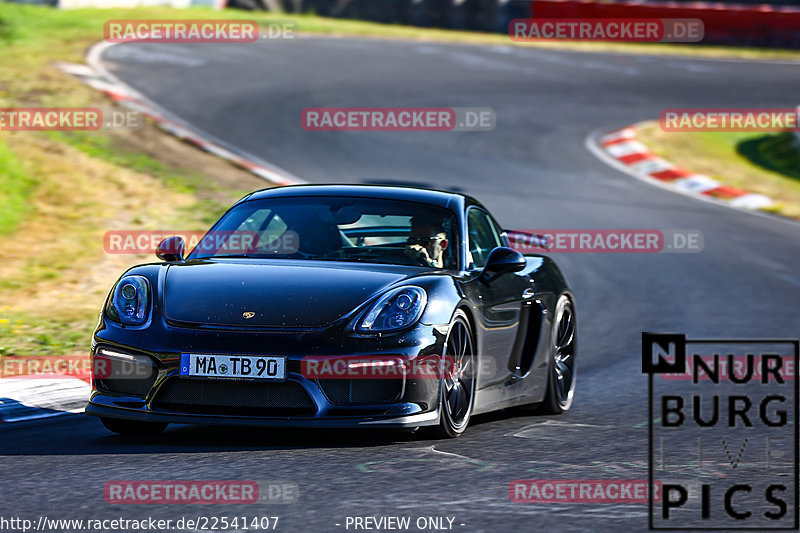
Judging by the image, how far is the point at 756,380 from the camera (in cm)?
862

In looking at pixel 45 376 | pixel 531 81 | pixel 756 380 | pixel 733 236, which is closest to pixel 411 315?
pixel 45 376

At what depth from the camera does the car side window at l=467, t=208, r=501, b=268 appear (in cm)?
717

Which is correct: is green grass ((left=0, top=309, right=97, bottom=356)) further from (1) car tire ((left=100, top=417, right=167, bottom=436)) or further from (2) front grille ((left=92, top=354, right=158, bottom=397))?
(2) front grille ((left=92, top=354, right=158, bottom=397))

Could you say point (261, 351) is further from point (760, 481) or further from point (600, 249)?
point (600, 249)

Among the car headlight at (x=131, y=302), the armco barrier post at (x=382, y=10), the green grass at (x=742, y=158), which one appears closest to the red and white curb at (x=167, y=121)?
the green grass at (x=742, y=158)

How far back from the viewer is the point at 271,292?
5.96 m

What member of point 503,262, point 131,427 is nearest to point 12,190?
point 131,427

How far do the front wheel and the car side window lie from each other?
28.7 inches

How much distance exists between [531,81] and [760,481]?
20.0 m

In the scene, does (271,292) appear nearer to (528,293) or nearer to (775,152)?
(528,293)

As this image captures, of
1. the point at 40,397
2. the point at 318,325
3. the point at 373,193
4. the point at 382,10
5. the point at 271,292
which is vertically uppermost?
the point at 382,10

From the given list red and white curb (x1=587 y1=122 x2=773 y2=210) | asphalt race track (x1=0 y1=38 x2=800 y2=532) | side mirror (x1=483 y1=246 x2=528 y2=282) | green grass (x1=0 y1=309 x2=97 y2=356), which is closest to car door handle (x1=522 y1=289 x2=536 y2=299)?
side mirror (x1=483 y1=246 x2=528 y2=282)

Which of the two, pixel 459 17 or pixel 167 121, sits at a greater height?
pixel 459 17

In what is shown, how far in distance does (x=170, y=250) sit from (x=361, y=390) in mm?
1642
